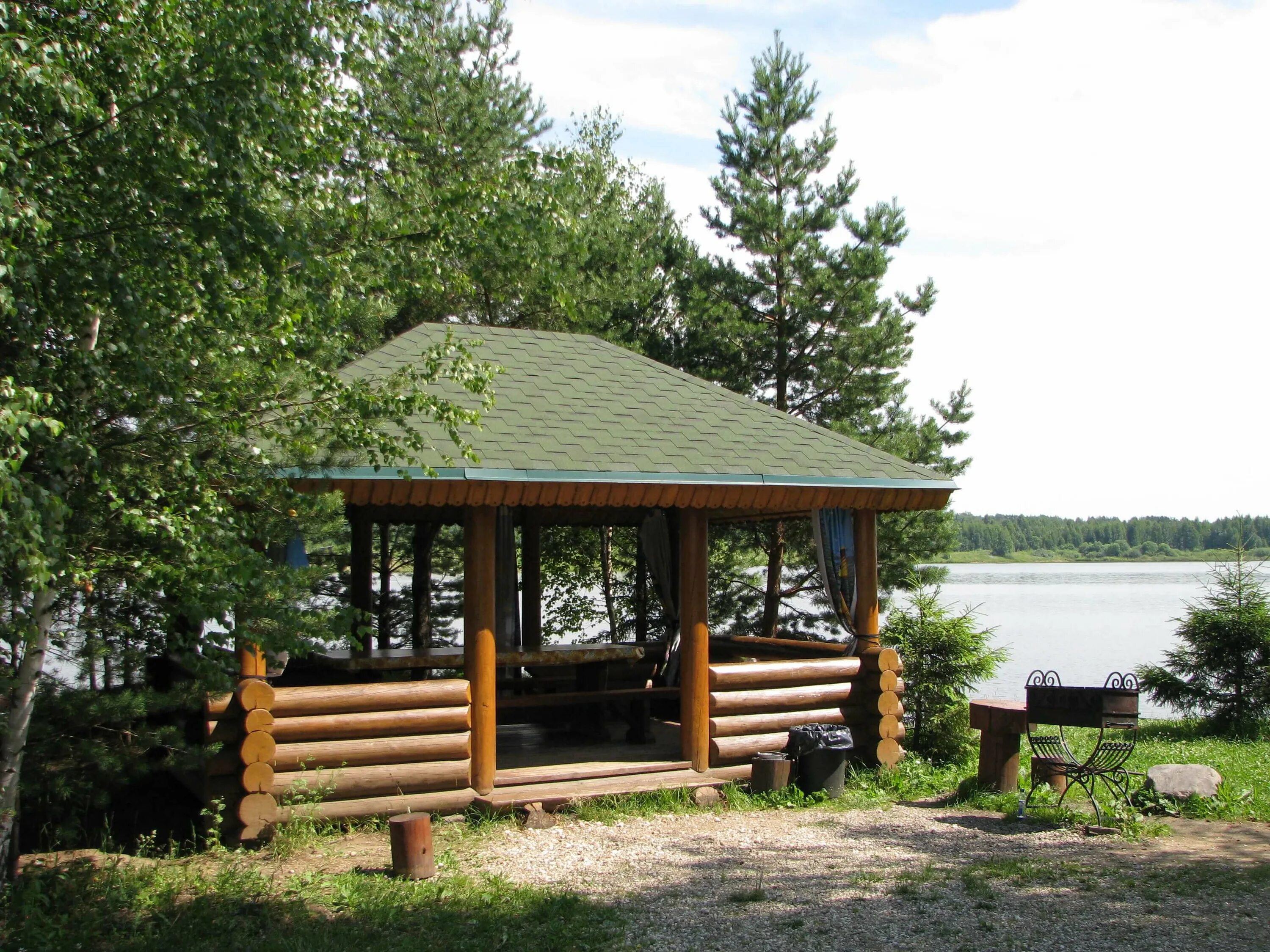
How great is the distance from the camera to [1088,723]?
757cm

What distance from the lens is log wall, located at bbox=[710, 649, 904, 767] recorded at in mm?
9211

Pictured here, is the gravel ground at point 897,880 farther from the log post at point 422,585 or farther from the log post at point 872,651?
the log post at point 422,585

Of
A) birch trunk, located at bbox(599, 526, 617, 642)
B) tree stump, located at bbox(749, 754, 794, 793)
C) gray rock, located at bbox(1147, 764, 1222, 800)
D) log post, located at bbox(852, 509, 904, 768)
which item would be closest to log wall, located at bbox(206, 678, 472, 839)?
tree stump, located at bbox(749, 754, 794, 793)

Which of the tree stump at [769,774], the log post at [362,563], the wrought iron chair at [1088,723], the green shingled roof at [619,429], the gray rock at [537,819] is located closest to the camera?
the wrought iron chair at [1088,723]

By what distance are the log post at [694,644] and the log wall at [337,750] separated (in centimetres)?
190

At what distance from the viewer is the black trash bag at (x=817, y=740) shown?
29.8 ft

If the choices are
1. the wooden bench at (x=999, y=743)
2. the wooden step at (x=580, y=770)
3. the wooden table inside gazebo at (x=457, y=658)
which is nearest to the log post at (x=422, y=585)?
the wooden table inside gazebo at (x=457, y=658)

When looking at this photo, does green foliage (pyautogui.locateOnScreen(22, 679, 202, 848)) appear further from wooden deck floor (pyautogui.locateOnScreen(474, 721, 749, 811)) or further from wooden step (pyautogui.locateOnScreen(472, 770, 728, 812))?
wooden deck floor (pyautogui.locateOnScreen(474, 721, 749, 811))

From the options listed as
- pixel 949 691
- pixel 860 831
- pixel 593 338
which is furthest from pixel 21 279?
pixel 949 691

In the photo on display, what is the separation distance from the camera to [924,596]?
473 inches

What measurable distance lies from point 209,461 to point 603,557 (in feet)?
41.1

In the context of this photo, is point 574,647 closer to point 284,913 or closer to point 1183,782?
point 284,913

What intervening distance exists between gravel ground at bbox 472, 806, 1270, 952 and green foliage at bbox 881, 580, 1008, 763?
8.39 ft

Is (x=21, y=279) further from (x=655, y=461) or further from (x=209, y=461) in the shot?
(x=655, y=461)
